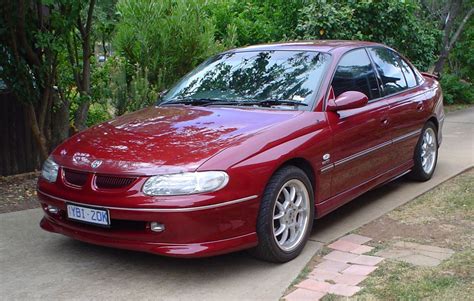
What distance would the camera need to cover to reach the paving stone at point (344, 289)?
12.5 feet

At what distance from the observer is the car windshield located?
4988 millimetres

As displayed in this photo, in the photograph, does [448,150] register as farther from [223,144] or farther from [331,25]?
[223,144]

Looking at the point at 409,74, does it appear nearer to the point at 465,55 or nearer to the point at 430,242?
the point at 430,242

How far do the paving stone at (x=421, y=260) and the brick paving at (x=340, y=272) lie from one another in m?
0.20

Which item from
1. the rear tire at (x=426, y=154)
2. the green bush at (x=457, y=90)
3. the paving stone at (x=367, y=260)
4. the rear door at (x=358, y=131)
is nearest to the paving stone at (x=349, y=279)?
the paving stone at (x=367, y=260)

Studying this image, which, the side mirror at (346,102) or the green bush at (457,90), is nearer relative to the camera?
the side mirror at (346,102)

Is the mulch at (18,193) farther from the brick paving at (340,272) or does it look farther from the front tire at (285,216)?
the brick paving at (340,272)

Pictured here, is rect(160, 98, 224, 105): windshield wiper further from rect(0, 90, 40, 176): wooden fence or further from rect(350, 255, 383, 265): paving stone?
rect(0, 90, 40, 176): wooden fence

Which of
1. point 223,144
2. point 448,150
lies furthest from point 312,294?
point 448,150

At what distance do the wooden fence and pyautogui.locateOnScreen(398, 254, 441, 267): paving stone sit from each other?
487 cm

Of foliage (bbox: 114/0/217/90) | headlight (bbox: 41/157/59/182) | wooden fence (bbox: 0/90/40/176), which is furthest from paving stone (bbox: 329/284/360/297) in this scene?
foliage (bbox: 114/0/217/90)

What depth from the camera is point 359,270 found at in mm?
4207

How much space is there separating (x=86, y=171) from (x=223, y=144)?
977mm

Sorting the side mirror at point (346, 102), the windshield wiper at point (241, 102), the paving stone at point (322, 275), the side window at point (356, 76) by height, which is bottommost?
Answer: the paving stone at point (322, 275)
